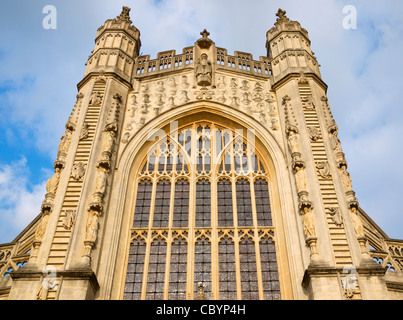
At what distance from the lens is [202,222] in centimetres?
1491

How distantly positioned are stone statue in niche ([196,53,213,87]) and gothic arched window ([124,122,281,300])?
2085 mm

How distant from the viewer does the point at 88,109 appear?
1686 cm

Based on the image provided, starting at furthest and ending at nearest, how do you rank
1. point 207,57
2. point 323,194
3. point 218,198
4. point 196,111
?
point 207,57 < point 196,111 < point 218,198 < point 323,194

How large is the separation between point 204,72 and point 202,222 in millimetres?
7094

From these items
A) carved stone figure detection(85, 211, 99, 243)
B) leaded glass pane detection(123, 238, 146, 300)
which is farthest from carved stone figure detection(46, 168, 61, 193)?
leaded glass pane detection(123, 238, 146, 300)

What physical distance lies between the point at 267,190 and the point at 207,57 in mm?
7369

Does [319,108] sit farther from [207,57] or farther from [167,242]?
[167,242]

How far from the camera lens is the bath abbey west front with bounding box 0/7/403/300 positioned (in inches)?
495

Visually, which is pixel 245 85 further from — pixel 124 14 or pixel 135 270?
pixel 135 270

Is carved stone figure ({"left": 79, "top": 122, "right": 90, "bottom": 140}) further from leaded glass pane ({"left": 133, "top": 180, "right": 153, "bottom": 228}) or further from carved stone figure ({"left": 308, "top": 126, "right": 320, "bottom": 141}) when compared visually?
carved stone figure ({"left": 308, "top": 126, "right": 320, "bottom": 141})

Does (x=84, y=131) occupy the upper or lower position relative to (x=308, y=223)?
upper

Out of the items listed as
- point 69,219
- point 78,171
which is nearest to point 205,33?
point 78,171
